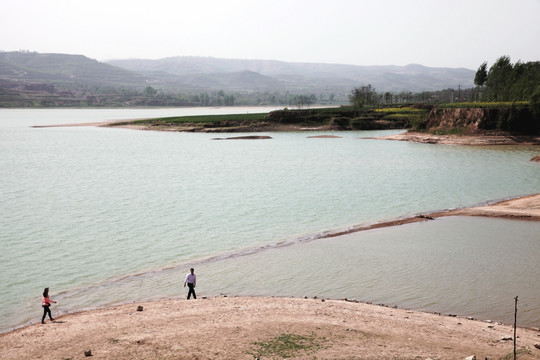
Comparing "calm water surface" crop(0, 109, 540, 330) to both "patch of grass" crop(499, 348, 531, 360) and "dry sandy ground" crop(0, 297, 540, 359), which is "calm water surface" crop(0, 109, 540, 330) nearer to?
"dry sandy ground" crop(0, 297, 540, 359)

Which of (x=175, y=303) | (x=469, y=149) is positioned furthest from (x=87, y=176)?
(x=469, y=149)

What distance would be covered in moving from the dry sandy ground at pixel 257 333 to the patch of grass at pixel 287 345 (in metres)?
0.03

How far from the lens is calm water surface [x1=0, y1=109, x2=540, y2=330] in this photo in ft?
69.2

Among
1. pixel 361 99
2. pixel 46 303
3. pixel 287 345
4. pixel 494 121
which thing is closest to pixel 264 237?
pixel 46 303

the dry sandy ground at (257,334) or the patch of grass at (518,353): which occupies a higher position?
the patch of grass at (518,353)

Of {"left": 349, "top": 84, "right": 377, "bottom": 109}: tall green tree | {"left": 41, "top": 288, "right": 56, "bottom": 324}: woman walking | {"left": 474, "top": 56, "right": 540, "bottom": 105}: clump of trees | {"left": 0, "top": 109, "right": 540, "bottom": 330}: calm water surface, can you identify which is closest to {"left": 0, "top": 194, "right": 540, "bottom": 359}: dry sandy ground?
{"left": 41, "top": 288, "right": 56, "bottom": 324}: woman walking

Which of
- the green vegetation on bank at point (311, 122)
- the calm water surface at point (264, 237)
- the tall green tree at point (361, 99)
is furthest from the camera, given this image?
the tall green tree at point (361, 99)

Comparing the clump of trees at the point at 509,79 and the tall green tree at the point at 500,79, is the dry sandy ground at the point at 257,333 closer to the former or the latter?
the clump of trees at the point at 509,79

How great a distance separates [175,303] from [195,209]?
19.0 meters

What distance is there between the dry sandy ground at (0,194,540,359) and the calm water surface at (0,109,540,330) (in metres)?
2.01

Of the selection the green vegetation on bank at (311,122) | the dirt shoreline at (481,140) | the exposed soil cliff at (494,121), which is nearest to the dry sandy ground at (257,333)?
the dirt shoreline at (481,140)

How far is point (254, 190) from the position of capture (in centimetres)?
4669

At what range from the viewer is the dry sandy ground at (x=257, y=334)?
14133mm

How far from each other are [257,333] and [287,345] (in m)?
1.31
